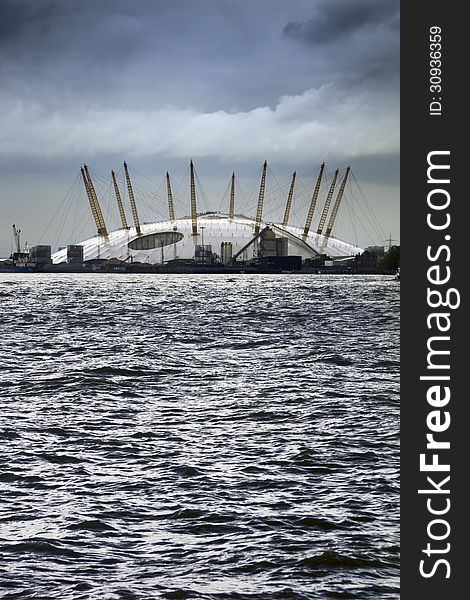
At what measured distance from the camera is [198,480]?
16.5 m

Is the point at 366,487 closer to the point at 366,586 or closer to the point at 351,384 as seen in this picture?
the point at 366,586

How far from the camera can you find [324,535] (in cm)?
1350

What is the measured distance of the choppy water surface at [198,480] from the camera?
39.4 feet

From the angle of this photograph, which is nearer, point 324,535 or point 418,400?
point 418,400

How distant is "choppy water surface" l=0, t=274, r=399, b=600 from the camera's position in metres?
12.0

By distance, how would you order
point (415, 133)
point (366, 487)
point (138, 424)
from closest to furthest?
point (415, 133) → point (366, 487) → point (138, 424)

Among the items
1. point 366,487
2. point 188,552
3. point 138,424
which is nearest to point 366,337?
point 138,424

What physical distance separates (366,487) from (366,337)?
3330 centimetres

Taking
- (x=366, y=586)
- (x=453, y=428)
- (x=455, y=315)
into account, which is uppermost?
(x=455, y=315)

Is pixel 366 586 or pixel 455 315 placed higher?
pixel 455 315

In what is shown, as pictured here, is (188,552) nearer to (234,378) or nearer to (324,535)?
(324,535)

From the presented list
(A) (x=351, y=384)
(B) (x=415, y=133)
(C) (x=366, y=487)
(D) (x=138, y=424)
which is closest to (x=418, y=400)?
(B) (x=415, y=133)

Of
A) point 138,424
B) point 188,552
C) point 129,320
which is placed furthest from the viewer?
point 129,320

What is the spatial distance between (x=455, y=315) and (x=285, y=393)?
17.2 m
